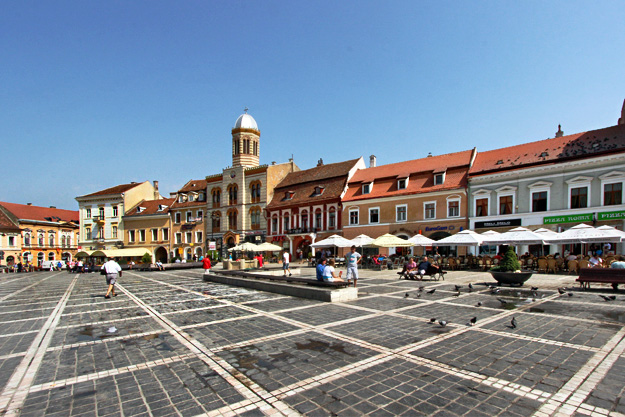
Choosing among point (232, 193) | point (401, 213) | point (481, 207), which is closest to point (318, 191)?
point (401, 213)

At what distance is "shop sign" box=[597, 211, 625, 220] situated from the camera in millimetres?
22688

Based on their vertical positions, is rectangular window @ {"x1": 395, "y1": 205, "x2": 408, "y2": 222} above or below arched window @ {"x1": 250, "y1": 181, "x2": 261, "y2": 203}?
below

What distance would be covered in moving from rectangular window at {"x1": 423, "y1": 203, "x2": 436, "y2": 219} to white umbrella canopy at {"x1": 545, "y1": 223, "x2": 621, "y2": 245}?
480 inches

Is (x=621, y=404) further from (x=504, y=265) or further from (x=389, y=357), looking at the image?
(x=504, y=265)

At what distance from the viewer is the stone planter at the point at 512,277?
13.8m

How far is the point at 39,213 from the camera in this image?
202ft

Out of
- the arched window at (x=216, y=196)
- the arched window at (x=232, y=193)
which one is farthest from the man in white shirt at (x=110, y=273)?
the arched window at (x=216, y=196)

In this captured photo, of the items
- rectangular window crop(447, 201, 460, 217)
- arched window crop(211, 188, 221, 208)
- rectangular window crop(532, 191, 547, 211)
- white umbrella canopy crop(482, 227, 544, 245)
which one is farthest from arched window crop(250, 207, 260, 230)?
rectangular window crop(532, 191, 547, 211)

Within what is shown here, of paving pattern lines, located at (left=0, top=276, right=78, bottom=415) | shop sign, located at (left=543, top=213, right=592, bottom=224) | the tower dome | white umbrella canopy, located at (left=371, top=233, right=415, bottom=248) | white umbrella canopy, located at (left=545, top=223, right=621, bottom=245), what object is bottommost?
paving pattern lines, located at (left=0, top=276, right=78, bottom=415)

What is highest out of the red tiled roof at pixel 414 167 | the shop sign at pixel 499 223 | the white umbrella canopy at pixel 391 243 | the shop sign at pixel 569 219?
the red tiled roof at pixel 414 167

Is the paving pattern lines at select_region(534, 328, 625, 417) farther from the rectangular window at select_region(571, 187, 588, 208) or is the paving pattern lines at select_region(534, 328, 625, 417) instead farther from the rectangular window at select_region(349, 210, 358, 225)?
the rectangular window at select_region(349, 210, 358, 225)

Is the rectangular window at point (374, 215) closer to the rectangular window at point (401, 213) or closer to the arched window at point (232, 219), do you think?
the rectangular window at point (401, 213)

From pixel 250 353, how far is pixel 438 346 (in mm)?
3472

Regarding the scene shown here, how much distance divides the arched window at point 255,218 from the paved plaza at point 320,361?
36903mm
